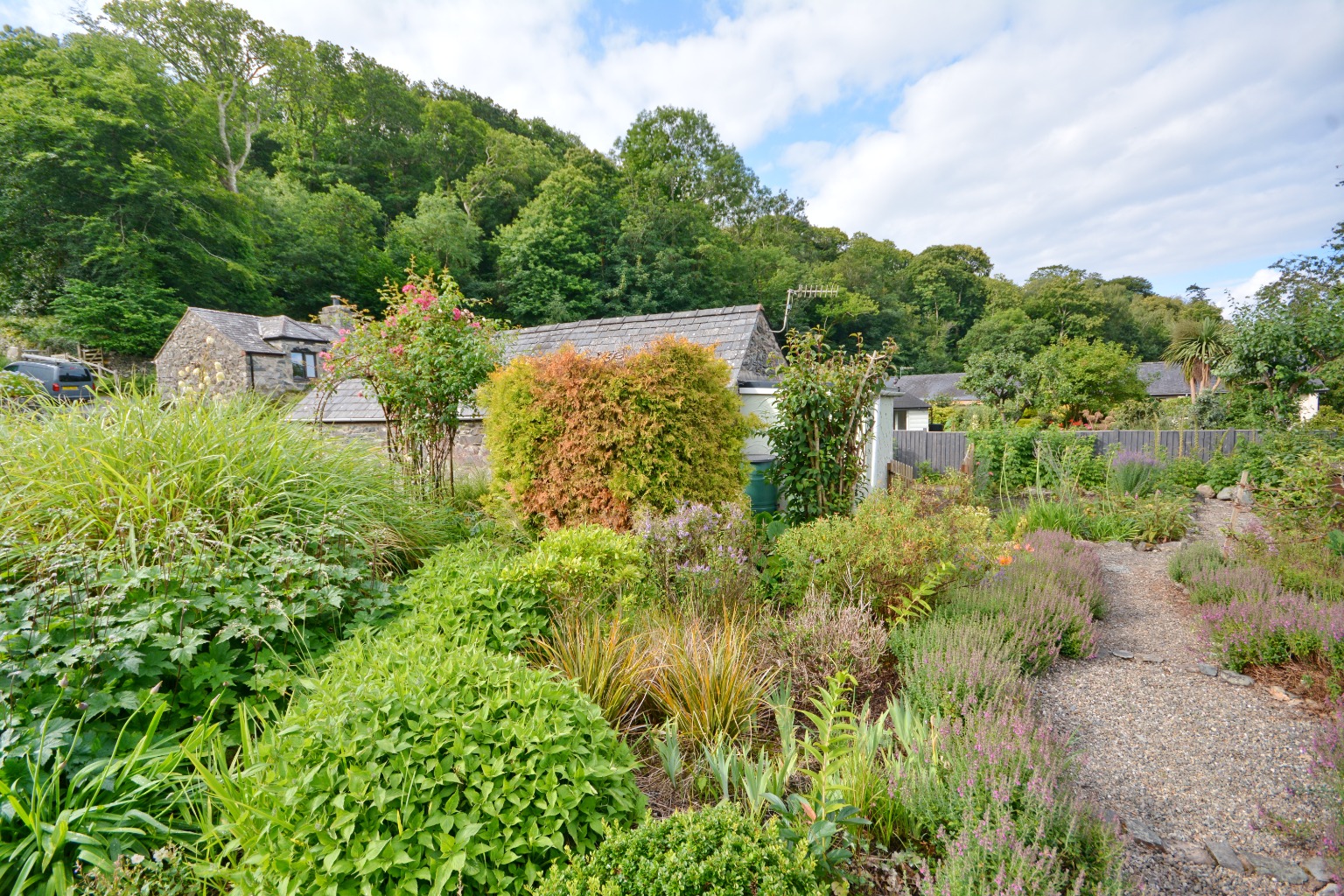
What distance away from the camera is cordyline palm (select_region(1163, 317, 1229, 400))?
65.0 ft

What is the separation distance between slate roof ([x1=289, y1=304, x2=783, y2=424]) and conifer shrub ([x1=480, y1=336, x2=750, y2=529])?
447 centimetres

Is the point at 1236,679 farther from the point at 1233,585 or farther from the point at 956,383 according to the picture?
the point at 956,383

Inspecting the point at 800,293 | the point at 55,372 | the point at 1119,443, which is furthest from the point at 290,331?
the point at 1119,443

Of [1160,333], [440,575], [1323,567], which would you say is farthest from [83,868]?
→ [1160,333]

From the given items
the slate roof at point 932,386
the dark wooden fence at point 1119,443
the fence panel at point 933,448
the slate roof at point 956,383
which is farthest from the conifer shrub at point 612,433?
the slate roof at point 956,383

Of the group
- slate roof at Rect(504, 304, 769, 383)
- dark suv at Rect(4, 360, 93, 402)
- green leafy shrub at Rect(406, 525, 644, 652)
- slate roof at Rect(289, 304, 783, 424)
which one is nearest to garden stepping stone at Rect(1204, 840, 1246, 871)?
green leafy shrub at Rect(406, 525, 644, 652)

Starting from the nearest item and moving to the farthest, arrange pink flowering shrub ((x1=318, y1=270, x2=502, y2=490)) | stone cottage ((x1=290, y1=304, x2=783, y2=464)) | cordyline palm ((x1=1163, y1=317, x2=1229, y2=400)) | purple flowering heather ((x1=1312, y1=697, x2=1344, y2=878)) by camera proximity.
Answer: purple flowering heather ((x1=1312, y1=697, x2=1344, y2=878)) → pink flowering shrub ((x1=318, y1=270, x2=502, y2=490)) → stone cottage ((x1=290, y1=304, x2=783, y2=464)) → cordyline palm ((x1=1163, y1=317, x2=1229, y2=400))

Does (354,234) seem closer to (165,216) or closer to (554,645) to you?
(165,216)

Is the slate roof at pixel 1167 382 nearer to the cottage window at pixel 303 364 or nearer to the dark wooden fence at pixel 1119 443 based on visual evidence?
the dark wooden fence at pixel 1119 443

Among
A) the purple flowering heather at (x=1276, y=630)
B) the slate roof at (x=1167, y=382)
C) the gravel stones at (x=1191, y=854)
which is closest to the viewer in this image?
the gravel stones at (x=1191, y=854)

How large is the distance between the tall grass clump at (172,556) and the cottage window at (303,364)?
18.5 meters

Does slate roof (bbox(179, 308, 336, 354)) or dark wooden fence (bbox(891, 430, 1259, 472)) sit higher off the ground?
slate roof (bbox(179, 308, 336, 354))

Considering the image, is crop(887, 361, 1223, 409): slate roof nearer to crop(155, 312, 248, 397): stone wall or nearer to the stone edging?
crop(155, 312, 248, 397): stone wall

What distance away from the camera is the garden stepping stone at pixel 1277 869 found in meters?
2.05
